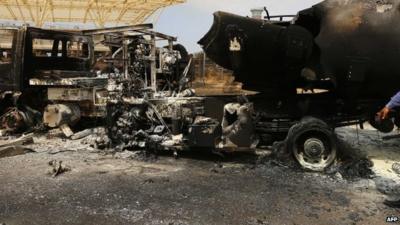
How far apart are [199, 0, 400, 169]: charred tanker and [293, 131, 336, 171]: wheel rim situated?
0.01 metres

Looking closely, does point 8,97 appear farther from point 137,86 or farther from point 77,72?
point 137,86

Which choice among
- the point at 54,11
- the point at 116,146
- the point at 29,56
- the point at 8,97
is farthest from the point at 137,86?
the point at 54,11

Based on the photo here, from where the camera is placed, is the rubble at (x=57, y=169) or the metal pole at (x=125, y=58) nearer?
the rubble at (x=57, y=169)

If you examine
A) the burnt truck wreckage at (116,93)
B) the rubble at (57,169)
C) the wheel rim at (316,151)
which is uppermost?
the burnt truck wreckage at (116,93)

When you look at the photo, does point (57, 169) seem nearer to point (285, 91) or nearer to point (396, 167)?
point (285, 91)

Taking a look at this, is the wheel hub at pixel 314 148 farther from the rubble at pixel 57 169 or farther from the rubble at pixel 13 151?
the rubble at pixel 13 151

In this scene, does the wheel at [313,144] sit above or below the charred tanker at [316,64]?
below

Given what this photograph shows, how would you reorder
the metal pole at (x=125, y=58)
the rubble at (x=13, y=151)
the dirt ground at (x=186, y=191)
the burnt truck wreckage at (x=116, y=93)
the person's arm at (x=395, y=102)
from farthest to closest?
the metal pole at (x=125, y=58) < the rubble at (x=13, y=151) < the burnt truck wreckage at (x=116, y=93) < the dirt ground at (x=186, y=191) < the person's arm at (x=395, y=102)

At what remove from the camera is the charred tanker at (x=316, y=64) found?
5824mm

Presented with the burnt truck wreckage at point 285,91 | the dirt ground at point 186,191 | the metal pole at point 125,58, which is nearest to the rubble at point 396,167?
the dirt ground at point 186,191

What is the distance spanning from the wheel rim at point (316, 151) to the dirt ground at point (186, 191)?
183 millimetres

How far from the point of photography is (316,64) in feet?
20.9

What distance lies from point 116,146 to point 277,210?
3908 mm

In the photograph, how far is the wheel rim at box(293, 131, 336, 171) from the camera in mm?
5891
